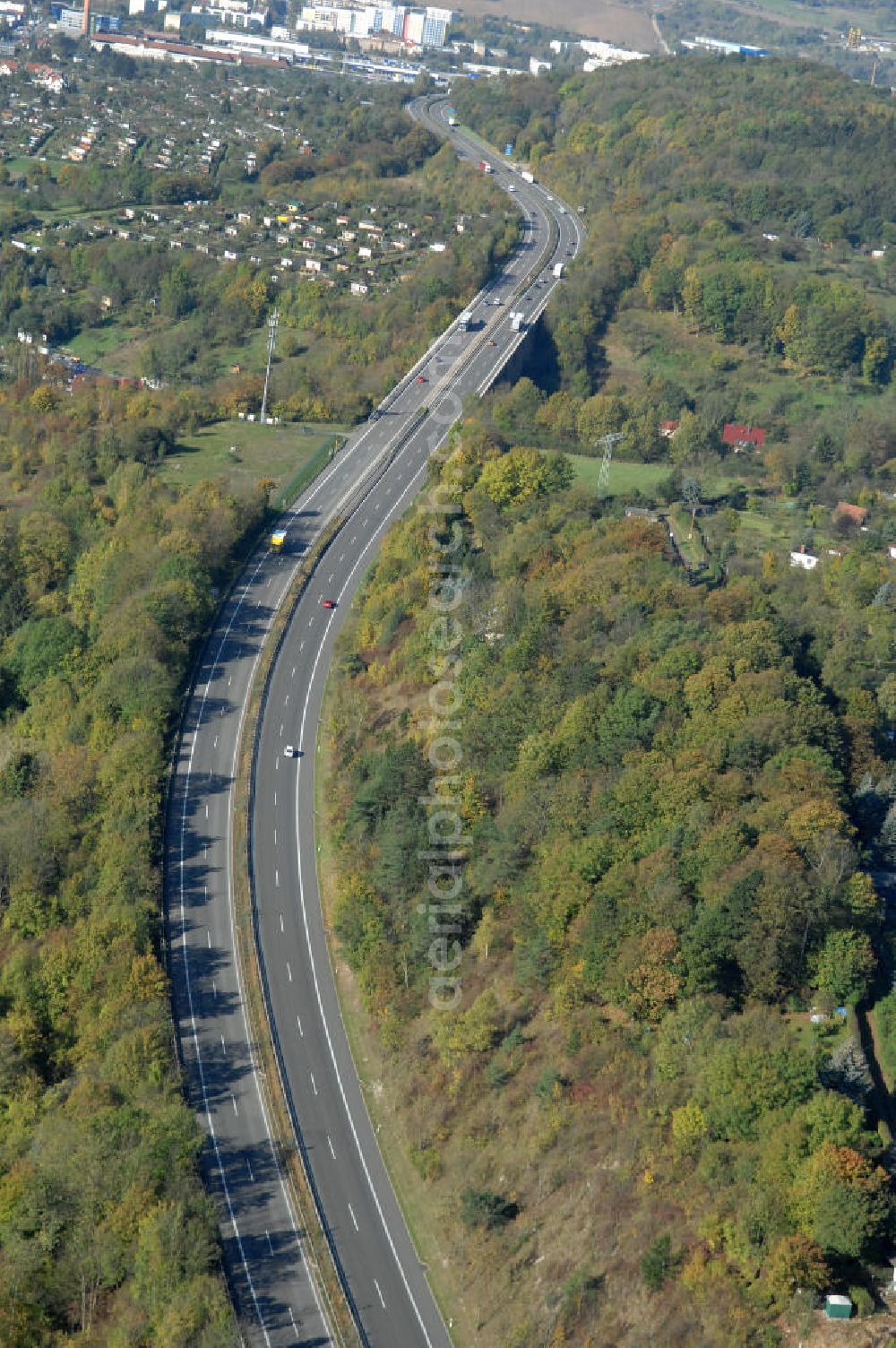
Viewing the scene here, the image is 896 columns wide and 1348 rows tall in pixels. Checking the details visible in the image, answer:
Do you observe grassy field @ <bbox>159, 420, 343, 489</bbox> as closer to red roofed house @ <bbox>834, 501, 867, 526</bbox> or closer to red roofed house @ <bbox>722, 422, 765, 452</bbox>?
red roofed house @ <bbox>722, 422, 765, 452</bbox>

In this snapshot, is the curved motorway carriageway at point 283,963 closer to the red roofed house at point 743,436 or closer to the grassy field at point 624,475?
the grassy field at point 624,475

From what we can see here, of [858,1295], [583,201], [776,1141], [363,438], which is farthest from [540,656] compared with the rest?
[583,201]

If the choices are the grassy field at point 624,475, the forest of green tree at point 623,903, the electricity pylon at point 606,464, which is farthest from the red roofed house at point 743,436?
the forest of green tree at point 623,903

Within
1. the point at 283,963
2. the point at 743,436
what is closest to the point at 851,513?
the point at 743,436

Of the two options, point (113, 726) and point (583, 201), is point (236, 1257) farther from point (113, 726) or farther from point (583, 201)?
point (583, 201)

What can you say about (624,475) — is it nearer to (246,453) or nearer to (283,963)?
(246,453)

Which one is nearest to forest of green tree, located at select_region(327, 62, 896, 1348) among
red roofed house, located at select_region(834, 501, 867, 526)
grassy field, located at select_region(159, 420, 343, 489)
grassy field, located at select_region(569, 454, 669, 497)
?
red roofed house, located at select_region(834, 501, 867, 526)
